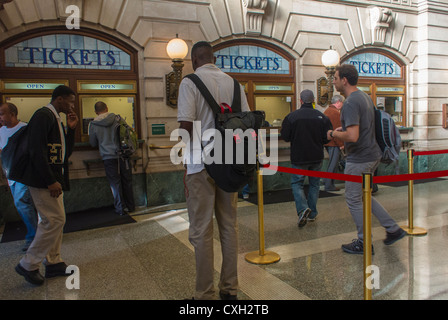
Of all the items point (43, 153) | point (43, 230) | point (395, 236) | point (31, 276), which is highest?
point (43, 153)

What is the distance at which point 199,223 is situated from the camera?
285cm

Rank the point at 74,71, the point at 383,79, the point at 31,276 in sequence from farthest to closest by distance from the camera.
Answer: the point at 383,79
the point at 74,71
the point at 31,276

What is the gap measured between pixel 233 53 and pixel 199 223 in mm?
5984

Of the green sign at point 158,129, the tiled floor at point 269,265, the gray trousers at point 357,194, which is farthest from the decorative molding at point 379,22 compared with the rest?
the gray trousers at point 357,194

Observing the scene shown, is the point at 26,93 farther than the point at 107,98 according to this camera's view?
No

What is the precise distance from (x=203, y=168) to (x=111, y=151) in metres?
4.01

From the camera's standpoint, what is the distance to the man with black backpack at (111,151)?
6363mm

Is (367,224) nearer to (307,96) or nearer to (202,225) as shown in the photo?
(202,225)

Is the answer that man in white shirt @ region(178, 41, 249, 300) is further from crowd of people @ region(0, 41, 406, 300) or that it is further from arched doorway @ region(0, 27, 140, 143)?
arched doorway @ region(0, 27, 140, 143)

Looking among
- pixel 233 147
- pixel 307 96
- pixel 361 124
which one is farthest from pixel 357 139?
pixel 233 147

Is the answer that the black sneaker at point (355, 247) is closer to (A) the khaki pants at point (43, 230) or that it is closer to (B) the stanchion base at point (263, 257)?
(B) the stanchion base at point (263, 257)

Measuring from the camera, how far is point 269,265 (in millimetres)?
4016

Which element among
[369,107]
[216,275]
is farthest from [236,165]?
[369,107]

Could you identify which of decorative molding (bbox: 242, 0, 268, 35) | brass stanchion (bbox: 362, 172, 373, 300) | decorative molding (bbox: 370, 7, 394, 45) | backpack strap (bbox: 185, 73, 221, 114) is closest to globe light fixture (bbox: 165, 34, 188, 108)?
decorative molding (bbox: 242, 0, 268, 35)
